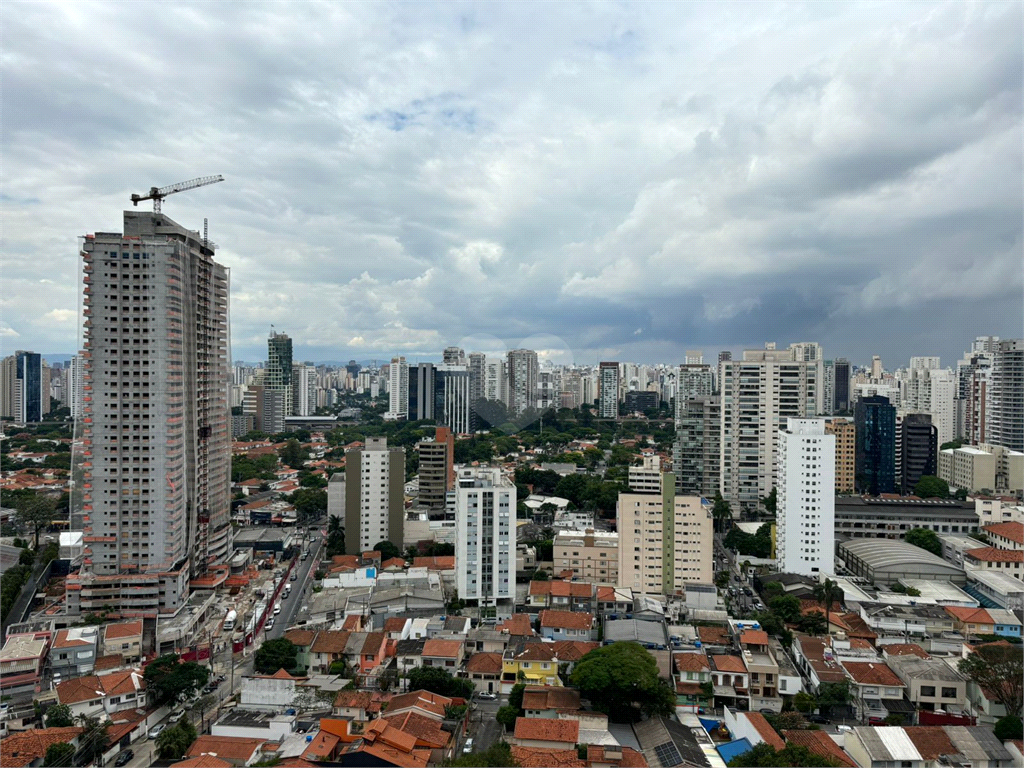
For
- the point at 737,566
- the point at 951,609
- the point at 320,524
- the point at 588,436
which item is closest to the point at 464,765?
the point at 951,609

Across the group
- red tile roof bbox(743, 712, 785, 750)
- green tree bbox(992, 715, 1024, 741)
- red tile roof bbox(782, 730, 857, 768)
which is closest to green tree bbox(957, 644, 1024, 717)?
green tree bbox(992, 715, 1024, 741)

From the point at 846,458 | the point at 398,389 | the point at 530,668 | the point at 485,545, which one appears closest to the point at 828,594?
the point at 530,668

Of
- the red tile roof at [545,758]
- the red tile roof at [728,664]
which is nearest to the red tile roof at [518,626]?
the red tile roof at [728,664]

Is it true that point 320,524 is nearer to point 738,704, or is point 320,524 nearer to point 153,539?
point 153,539

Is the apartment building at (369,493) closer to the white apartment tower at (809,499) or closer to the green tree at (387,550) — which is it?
the green tree at (387,550)

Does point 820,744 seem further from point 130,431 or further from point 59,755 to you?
point 130,431
